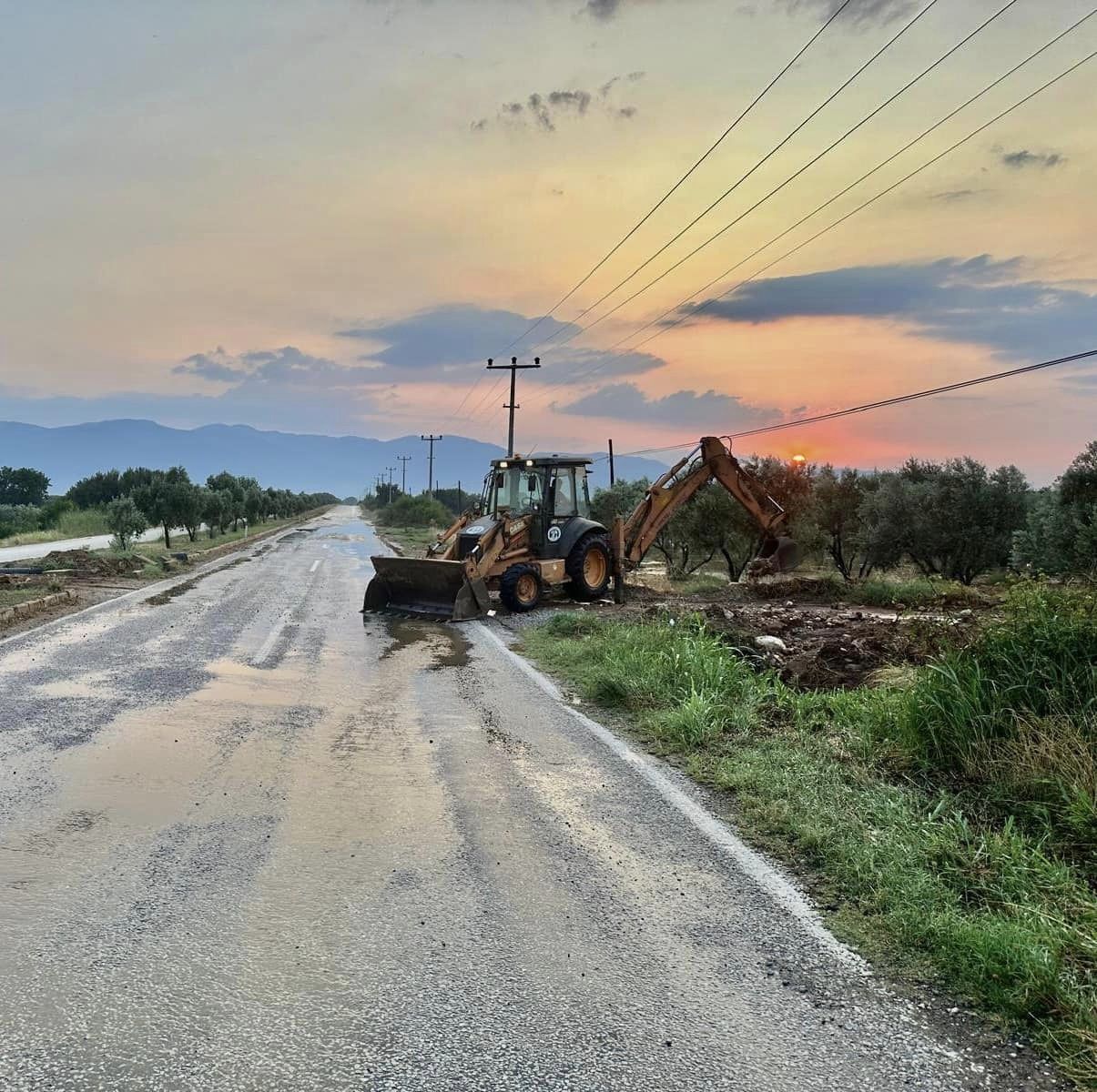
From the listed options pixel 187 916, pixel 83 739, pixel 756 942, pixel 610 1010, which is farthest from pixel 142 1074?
pixel 83 739

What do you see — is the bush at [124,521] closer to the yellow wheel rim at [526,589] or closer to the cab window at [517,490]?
the cab window at [517,490]

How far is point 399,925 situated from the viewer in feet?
11.5

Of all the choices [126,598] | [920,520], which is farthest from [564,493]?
[920,520]

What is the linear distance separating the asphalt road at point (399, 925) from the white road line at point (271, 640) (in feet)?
10.0

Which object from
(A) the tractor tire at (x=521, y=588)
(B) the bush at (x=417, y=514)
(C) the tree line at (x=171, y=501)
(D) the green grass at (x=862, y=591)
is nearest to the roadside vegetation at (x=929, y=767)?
(A) the tractor tire at (x=521, y=588)

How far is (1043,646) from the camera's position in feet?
18.5

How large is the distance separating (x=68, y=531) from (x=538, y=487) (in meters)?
48.2

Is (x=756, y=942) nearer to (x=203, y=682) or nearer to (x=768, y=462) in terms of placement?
(x=203, y=682)

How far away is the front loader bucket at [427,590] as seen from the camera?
1419 centimetres

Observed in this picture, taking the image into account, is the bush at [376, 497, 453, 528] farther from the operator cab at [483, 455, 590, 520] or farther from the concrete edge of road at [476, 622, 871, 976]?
the concrete edge of road at [476, 622, 871, 976]

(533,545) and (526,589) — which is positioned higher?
(533,545)

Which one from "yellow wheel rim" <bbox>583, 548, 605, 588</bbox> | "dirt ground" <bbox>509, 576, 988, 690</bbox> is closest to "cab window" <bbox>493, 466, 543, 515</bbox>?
"yellow wheel rim" <bbox>583, 548, 605, 588</bbox>

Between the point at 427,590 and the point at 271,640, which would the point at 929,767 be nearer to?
the point at 271,640

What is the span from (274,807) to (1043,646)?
5.13 m
